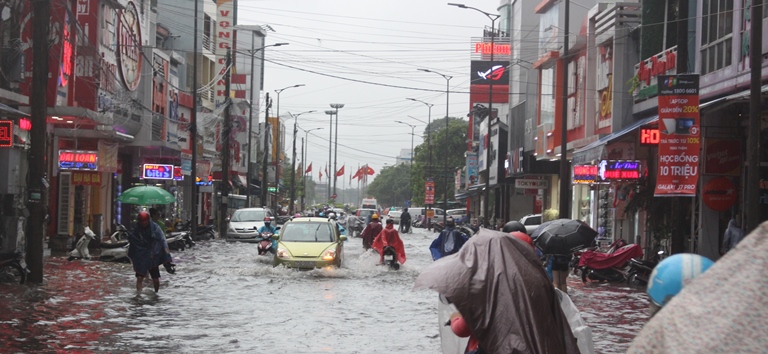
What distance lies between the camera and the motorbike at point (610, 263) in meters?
25.6

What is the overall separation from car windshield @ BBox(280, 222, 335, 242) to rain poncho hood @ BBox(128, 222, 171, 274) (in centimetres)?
659

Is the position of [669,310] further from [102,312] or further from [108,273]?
[108,273]

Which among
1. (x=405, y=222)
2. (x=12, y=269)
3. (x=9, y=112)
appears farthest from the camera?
(x=405, y=222)

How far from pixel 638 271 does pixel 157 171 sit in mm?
25942

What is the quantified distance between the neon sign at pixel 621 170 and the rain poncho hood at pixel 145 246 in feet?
49.6

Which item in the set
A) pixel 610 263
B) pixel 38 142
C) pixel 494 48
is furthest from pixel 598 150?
pixel 494 48

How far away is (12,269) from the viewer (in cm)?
2064

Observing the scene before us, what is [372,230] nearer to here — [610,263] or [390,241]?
[390,241]

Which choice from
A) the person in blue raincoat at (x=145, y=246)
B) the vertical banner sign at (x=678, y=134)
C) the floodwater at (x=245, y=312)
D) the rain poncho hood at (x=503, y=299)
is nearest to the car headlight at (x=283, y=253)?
the floodwater at (x=245, y=312)

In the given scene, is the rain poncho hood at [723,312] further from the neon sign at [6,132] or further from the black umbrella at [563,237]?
the neon sign at [6,132]

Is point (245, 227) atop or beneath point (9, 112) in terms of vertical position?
beneath

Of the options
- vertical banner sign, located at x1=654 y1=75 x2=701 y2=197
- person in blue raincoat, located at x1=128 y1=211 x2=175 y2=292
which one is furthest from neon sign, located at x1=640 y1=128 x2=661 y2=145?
person in blue raincoat, located at x1=128 y1=211 x2=175 y2=292

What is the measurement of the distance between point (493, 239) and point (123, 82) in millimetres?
38577

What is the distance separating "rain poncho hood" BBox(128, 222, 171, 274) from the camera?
19.1m
